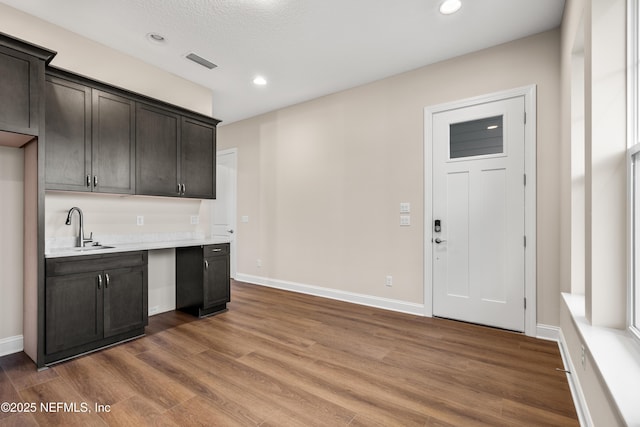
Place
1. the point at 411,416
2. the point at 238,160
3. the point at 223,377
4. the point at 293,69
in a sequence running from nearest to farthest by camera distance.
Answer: the point at 411,416 < the point at 223,377 < the point at 293,69 < the point at 238,160

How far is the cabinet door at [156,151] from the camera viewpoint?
328cm

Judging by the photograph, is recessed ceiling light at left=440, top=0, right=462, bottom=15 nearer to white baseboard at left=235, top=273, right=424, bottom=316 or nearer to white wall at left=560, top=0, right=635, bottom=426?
white wall at left=560, top=0, right=635, bottom=426

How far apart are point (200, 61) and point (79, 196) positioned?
195cm

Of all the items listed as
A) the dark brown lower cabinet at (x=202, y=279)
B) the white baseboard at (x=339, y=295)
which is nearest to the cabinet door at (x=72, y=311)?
the dark brown lower cabinet at (x=202, y=279)

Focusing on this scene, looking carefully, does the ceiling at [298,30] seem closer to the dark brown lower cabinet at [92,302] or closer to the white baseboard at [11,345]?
the dark brown lower cabinet at [92,302]

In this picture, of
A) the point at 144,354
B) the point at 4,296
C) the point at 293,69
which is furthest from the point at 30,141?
the point at 293,69

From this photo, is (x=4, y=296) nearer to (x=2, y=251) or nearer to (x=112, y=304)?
(x=2, y=251)

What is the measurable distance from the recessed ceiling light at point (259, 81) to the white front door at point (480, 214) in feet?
7.32

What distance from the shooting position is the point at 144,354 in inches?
103

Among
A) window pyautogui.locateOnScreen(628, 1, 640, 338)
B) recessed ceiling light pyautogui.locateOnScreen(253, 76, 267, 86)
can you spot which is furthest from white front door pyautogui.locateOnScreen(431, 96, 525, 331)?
recessed ceiling light pyautogui.locateOnScreen(253, 76, 267, 86)

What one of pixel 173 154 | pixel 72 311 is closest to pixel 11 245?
pixel 72 311

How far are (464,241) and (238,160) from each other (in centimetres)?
403

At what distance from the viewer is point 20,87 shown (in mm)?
2236

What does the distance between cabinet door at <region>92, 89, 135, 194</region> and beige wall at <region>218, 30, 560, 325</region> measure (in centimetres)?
227
